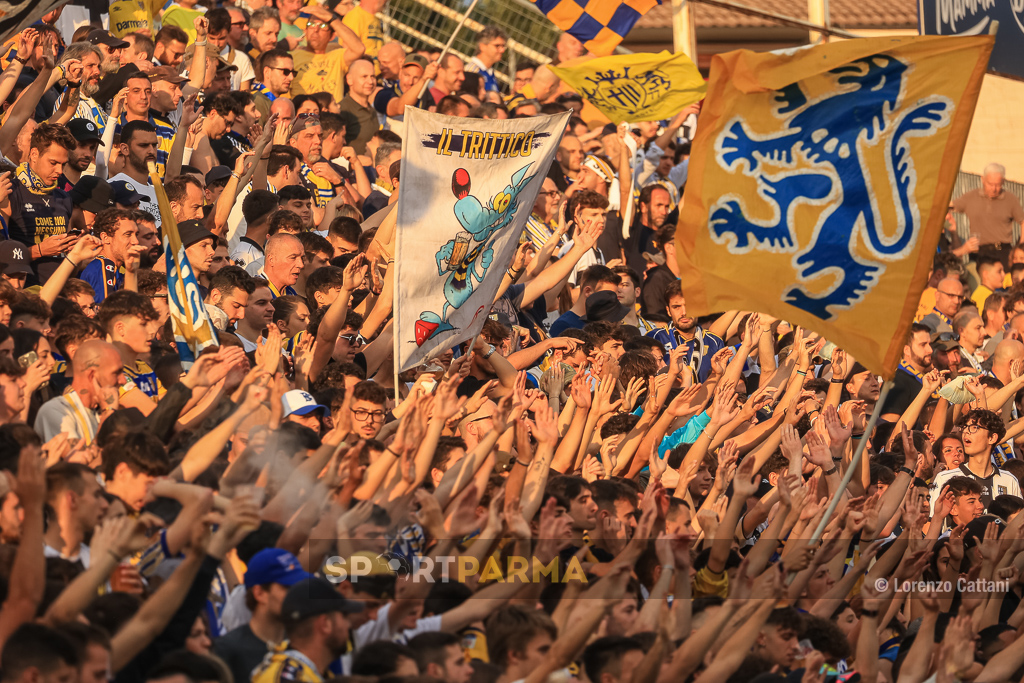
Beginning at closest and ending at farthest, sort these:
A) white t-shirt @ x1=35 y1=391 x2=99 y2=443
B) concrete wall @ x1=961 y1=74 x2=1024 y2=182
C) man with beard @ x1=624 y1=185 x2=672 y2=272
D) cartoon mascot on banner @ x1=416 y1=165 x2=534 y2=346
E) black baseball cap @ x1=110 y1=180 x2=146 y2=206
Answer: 1. white t-shirt @ x1=35 y1=391 x2=99 y2=443
2. cartoon mascot on banner @ x1=416 y1=165 x2=534 y2=346
3. black baseball cap @ x1=110 y1=180 x2=146 y2=206
4. man with beard @ x1=624 y1=185 x2=672 y2=272
5. concrete wall @ x1=961 y1=74 x2=1024 y2=182

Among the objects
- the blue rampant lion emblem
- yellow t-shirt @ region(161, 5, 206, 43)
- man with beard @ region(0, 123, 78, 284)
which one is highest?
the blue rampant lion emblem

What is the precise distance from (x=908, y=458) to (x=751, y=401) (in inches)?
46.1

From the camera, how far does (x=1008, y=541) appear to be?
851 cm

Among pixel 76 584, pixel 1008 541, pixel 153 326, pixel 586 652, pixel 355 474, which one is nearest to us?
pixel 76 584

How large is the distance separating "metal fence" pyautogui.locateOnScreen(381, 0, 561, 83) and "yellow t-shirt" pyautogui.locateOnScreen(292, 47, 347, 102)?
474 centimetres

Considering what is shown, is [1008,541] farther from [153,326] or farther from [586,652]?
[153,326]

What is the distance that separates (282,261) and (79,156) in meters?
1.73

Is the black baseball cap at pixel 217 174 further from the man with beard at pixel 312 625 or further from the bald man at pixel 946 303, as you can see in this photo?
the bald man at pixel 946 303

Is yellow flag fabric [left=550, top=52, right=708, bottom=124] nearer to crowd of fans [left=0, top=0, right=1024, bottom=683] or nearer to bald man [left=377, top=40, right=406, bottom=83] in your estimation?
crowd of fans [left=0, top=0, right=1024, bottom=683]

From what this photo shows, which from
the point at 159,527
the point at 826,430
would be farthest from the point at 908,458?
the point at 159,527

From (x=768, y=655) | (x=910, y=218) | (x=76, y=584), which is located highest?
(x=910, y=218)

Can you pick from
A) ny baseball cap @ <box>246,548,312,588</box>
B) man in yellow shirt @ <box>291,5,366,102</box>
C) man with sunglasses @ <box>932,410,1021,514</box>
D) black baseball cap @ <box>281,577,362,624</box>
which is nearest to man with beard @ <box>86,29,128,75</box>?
man in yellow shirt @ <box>291,5,366,102</box>

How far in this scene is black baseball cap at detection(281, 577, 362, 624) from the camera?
5.17 metres

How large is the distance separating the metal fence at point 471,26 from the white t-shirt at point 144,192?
9408mm
